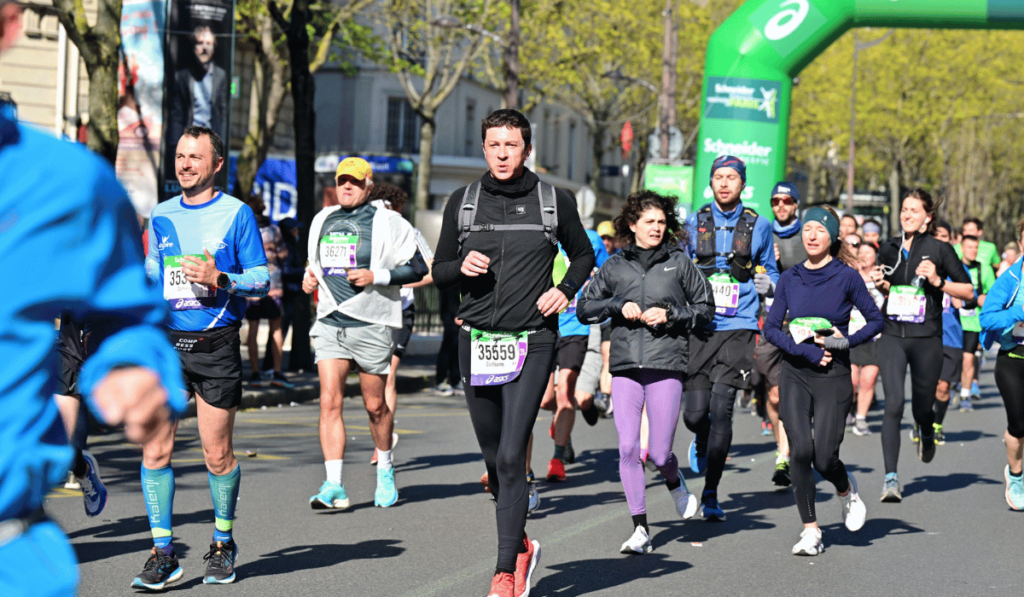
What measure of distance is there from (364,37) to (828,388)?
21496 millimetres

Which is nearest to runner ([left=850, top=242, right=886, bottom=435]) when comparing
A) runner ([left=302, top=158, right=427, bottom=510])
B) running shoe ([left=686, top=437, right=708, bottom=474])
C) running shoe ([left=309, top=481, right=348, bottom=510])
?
running shoe ([left=686, top=437, right=708, bottom=474])

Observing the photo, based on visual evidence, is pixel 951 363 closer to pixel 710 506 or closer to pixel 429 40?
pixel 710 506

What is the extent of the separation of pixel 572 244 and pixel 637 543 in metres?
1.81

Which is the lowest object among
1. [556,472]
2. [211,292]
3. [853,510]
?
[556,472]

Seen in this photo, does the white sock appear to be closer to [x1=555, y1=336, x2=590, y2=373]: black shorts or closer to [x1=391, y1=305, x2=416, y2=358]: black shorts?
[x1=555, y1=336, x2=590, y2=373]: black shorts

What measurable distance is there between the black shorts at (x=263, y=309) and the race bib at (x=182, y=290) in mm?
7935

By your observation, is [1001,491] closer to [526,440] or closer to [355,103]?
[526,440]

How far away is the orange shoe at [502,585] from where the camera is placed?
5.45 m

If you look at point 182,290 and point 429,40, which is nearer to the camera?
point 182,290

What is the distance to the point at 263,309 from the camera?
1415 cm

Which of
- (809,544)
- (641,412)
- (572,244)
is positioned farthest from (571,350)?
(572,244)

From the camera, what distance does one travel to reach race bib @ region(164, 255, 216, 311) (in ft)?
19.6

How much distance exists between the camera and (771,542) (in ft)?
24.2

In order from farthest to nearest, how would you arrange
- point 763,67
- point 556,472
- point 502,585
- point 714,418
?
point 763,67
point 556,472
point 714,418
point 502,585
